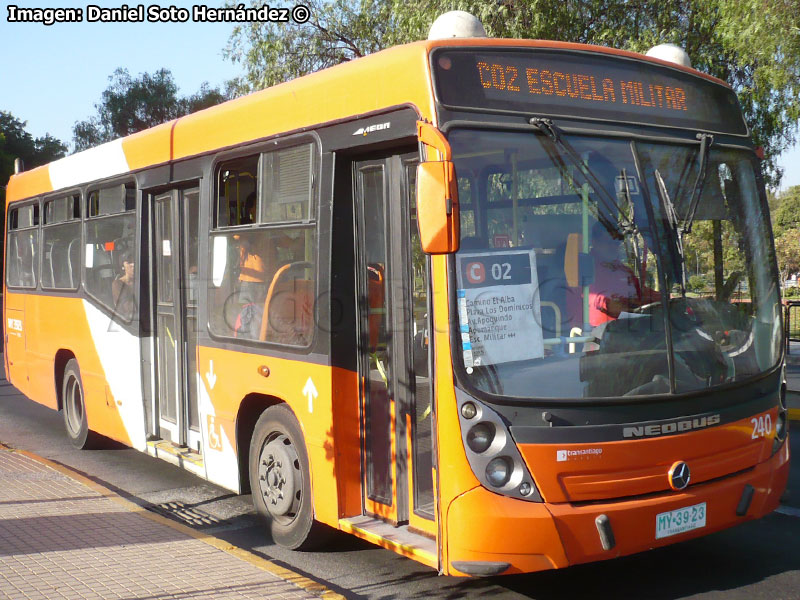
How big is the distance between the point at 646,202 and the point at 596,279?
536 millimetres

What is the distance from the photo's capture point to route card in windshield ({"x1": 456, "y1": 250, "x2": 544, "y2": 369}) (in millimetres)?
4805

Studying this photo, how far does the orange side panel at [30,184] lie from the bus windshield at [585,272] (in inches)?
291

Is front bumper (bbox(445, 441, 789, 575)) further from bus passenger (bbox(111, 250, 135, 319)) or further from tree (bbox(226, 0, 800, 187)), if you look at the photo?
tree (bbox(226, 0, 800, 187))

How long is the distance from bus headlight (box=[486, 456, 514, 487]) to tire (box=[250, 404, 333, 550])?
168cm

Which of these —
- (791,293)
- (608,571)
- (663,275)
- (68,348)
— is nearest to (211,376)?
(608,571)

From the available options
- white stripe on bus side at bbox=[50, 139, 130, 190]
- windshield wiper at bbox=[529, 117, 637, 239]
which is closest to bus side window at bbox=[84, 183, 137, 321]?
white stripe on bus side at bbox=[50, 139, 130, 190]

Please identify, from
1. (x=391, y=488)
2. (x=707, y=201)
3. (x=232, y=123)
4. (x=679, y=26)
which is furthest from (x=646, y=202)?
(x=679, y=26)

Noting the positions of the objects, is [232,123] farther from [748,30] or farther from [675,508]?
[748,30]

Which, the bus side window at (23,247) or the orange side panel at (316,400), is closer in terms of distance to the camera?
the orange side panel at (316,400)

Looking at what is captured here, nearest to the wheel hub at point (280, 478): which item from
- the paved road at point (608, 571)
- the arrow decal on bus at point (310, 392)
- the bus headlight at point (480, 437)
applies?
the paved road at point (608, 571)

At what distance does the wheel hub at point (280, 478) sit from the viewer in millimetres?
6285

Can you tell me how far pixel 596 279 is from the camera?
504 centimetres

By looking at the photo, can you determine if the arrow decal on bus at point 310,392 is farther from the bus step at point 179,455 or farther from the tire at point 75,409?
the tire at point 75,409

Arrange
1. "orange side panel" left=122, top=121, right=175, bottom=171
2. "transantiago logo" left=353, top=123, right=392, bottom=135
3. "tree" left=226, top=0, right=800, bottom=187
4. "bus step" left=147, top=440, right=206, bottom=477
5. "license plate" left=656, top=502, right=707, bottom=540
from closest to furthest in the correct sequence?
1. "license plate" left=656, top=502, right=707, bottom=540
2. "transantiago logo" left=353, top=123, right=392, bottom=135
3. "bus step" left=147, top=440, right=206, bottom=477
4. "orange side panel" left=122, top=121, right=175, bottom=171
5. "tree" left=226, top=0, right=800, bottom=187
